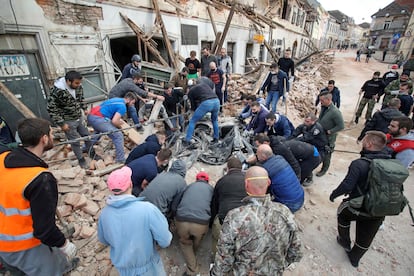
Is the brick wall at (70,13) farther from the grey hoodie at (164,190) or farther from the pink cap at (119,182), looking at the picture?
the pink cap at (119,182)

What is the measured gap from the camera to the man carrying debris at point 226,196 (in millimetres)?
2531

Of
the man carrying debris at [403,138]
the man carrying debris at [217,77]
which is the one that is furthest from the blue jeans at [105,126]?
the man carrying debris at [403,138]

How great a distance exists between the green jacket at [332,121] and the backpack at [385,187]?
2060mm

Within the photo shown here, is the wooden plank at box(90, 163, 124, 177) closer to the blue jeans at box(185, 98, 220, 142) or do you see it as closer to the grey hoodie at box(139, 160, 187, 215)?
the grey hoodie at box(139, 160, 187, 215)

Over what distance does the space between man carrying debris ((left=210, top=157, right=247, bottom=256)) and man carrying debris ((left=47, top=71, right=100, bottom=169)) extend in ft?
9.94

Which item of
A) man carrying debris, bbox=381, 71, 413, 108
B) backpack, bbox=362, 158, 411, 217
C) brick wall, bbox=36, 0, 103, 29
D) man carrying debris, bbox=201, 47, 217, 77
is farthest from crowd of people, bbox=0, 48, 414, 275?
man carrying debris, bbox=381, 71, 413, 108

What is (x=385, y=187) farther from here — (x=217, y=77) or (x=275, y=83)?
(x=217, y=77)

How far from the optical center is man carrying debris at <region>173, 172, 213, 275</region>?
2537mm

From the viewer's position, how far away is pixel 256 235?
5.32 ft

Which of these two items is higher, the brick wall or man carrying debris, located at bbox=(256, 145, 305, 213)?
A: the brick wall

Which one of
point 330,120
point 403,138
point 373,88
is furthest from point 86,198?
point 373,88

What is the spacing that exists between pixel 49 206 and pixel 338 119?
4871 mm

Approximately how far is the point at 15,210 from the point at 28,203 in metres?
0.11

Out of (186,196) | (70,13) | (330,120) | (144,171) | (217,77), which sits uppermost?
(70,13)
